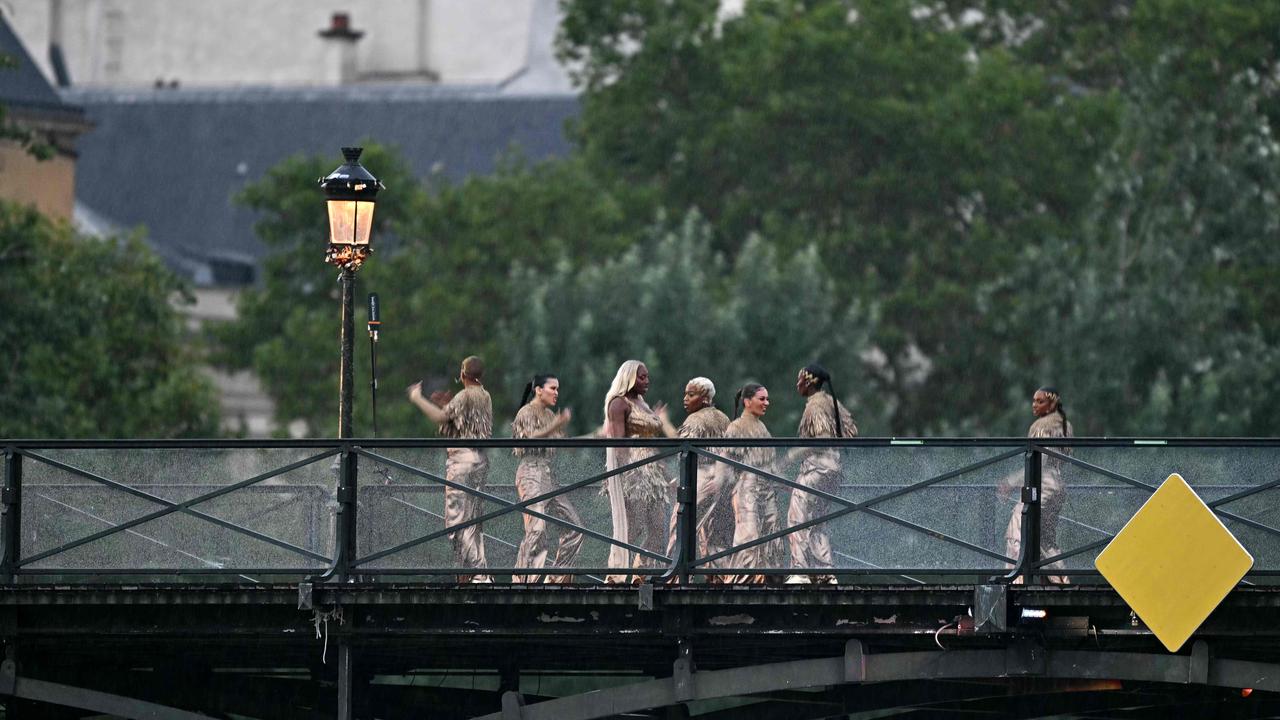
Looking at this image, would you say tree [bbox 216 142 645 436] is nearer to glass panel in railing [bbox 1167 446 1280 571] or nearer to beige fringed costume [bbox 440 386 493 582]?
beige fringed costume [bbox 440 386 493 582]

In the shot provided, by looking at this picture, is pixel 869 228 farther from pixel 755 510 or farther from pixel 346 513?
pixel 346 513

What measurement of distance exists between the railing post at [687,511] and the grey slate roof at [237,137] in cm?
6290

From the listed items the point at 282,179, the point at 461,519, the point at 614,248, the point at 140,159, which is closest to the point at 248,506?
the point at 461,519

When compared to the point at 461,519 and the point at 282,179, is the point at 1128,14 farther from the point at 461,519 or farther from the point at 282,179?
the point at 461,519

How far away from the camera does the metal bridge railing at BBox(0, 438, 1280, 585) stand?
854 inches

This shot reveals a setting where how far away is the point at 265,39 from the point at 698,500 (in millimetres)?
78363

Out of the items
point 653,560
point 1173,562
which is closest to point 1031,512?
point 1173,562

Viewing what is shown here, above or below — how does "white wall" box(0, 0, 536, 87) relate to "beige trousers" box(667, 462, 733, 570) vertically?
above

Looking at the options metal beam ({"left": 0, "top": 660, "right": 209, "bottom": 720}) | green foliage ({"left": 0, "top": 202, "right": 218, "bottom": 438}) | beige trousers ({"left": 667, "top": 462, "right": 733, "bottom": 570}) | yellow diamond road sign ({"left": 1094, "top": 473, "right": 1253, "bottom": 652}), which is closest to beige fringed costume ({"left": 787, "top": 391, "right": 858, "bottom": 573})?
beige trousers ({"left": 667, "top": 462, "right": 733, "bottom": 570})

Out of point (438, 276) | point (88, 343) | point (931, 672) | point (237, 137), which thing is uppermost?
point (237, 137)

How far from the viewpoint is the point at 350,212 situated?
24.1 m

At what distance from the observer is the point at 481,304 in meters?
60.3

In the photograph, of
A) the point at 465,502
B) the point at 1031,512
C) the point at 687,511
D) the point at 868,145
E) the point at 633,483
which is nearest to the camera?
the point at 1031,512

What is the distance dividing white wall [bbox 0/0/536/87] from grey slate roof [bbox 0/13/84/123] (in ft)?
105
